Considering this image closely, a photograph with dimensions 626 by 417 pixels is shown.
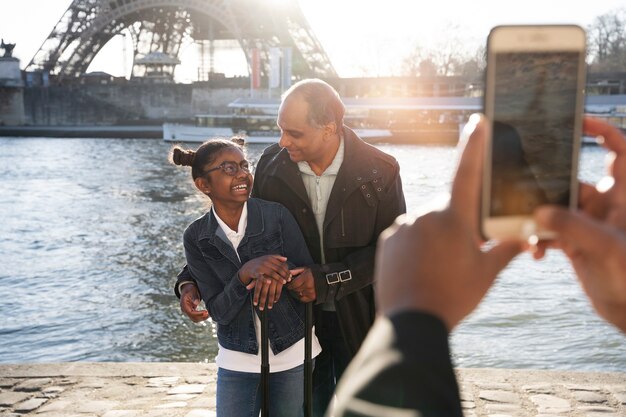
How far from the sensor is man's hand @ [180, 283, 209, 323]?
102 inches

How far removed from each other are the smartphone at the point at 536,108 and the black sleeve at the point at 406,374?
213 millimetres

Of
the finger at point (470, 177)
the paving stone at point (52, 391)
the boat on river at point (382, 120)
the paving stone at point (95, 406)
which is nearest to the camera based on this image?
the finger at point (470, 177)

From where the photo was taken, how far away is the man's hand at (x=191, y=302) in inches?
102

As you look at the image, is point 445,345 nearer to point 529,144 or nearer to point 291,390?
point 529,144

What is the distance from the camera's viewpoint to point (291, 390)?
8.52 ft

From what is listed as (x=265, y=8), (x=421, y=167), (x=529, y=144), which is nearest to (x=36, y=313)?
(x=529, y=144)

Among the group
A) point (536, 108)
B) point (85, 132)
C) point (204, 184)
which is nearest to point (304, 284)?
point (204, 184)

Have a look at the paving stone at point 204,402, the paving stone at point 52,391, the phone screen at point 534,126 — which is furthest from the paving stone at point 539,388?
the phone screen at point 534,126

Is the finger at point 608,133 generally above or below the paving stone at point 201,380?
above

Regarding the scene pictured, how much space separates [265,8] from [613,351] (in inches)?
1824

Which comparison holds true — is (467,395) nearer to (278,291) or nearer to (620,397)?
(620,397)

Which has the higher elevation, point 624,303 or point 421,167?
point 624,303

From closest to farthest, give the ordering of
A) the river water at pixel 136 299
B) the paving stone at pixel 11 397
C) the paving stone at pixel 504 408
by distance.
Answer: the paving stone at pixel 504 408
the paving stone at pixel 11 397
the river water at pixel 136 299

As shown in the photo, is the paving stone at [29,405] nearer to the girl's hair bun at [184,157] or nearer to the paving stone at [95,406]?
the paving stone at [95,406]
